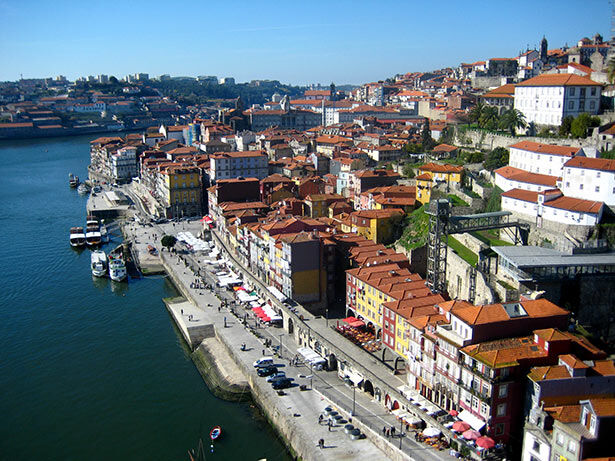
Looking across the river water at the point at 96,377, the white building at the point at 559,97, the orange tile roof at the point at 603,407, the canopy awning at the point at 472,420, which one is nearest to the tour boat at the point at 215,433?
the river water at the point at 96,377

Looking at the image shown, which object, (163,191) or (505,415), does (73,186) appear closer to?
(163,191)

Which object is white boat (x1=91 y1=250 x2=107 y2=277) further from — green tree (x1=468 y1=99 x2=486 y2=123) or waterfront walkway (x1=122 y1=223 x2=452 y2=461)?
green tree (x1=468 y1=99 x2=486 y2=123)

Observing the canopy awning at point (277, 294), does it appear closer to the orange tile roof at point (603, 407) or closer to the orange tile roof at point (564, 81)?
the orange tile roof at point (603, 407)

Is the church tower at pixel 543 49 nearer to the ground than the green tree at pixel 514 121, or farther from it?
farther from it

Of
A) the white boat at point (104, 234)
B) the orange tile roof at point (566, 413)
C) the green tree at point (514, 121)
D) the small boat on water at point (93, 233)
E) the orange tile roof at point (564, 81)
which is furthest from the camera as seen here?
the white boat at point (104, 234)

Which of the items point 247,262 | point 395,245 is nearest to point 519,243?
point 395,245

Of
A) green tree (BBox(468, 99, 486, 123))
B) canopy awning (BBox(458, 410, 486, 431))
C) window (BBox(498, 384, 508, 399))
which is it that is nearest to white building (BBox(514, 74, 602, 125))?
green tree (BBox(468, 99, 486, 123))
